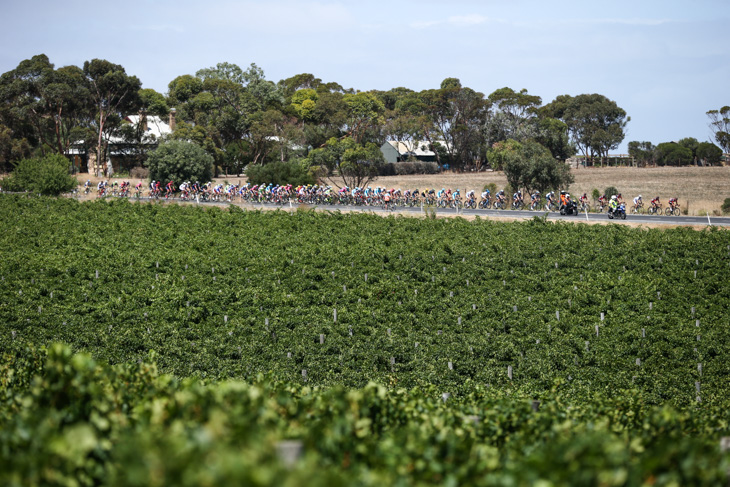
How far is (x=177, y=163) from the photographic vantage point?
73.1m

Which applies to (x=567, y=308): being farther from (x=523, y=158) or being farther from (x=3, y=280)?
(x=523, y=158)

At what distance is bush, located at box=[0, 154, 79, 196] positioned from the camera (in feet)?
209

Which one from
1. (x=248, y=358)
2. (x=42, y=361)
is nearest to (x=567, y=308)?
(x=248, y=358)

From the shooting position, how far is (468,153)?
350 ft

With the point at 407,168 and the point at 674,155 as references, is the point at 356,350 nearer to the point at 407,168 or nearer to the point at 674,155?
the point at 407,168

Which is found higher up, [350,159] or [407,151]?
[407,151]

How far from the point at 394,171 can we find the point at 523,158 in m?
44.6

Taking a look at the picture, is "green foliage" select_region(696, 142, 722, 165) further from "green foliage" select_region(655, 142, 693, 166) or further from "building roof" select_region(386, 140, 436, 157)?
"building roof" select_region(386, 140, 436, 157)

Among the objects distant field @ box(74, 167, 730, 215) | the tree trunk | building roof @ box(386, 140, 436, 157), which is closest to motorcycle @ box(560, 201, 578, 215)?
distant field @ box(74, 167, 730, 215)

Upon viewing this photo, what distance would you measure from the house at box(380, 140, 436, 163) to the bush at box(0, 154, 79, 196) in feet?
170

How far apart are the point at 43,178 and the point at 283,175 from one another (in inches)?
862

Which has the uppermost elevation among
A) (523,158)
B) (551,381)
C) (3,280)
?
(523,158)

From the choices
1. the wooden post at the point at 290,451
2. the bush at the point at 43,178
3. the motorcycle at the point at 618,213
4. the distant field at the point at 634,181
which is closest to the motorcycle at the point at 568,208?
the motorcycle at the point at 618,213

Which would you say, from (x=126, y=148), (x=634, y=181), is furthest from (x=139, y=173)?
(x=634, y=181)
